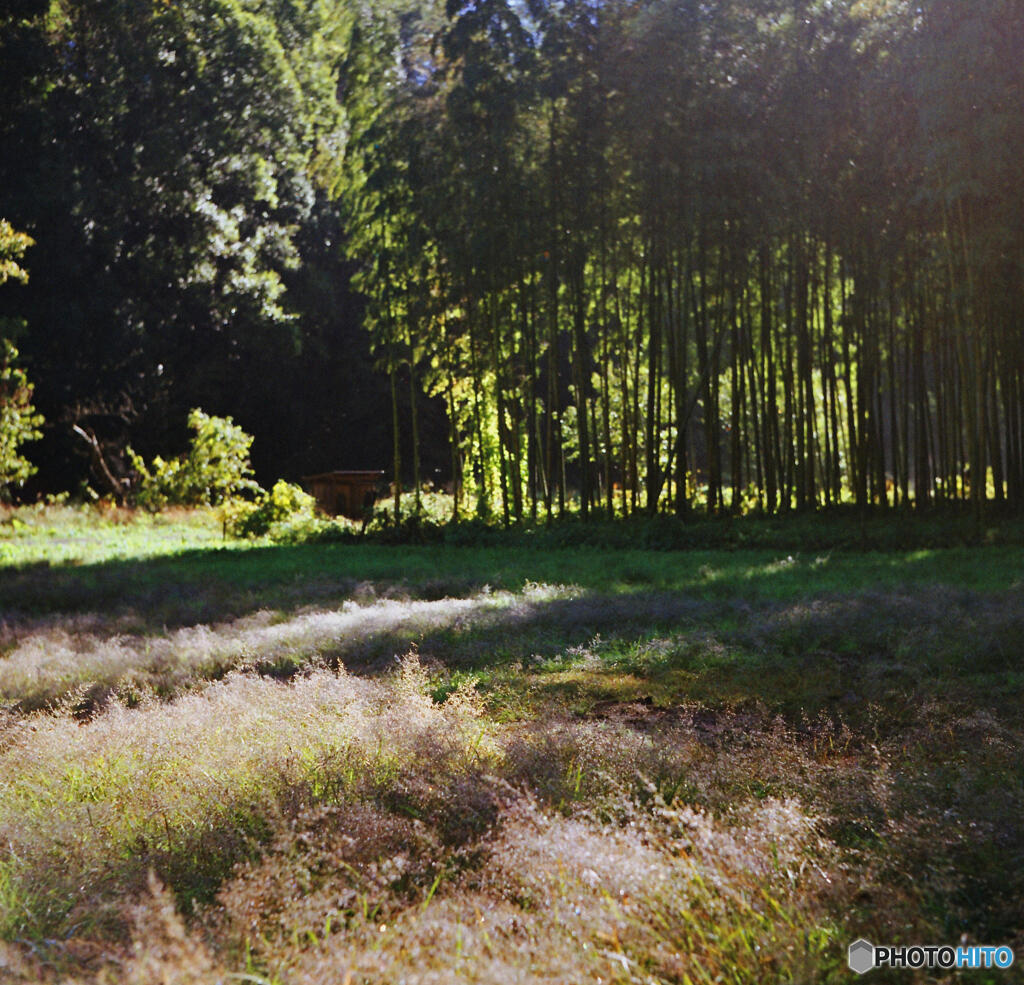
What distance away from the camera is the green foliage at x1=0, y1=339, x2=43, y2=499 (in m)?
14.8

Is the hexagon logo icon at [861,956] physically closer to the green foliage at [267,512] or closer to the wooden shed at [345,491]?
the green foliage at [267,512]

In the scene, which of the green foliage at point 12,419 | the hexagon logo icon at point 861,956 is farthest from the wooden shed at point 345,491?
the hexagon logo icon at point 861,956

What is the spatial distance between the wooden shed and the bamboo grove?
140 inches

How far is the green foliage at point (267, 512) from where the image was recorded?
14.6 metres

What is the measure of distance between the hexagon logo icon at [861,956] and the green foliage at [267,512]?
13.3 meters

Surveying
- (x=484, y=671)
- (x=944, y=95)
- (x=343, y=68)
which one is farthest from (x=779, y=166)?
(x=484, y=671)

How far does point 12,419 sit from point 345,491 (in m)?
5.40

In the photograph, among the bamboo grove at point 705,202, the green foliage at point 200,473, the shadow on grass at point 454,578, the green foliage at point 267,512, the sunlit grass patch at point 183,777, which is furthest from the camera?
the green foliage at point 200,473

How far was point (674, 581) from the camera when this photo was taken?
6902 mm

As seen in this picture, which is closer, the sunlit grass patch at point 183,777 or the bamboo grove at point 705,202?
the sunlit grass patch at point 183,777

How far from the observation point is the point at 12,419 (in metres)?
15.4

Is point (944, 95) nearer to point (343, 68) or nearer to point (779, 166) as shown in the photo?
point (779, 166)

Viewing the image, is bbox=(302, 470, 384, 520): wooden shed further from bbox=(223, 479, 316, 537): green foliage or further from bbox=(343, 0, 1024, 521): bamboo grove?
bbox=(343, 0, 1024, 521): bamboo grove

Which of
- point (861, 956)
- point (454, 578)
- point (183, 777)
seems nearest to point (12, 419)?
point (454, 578)
